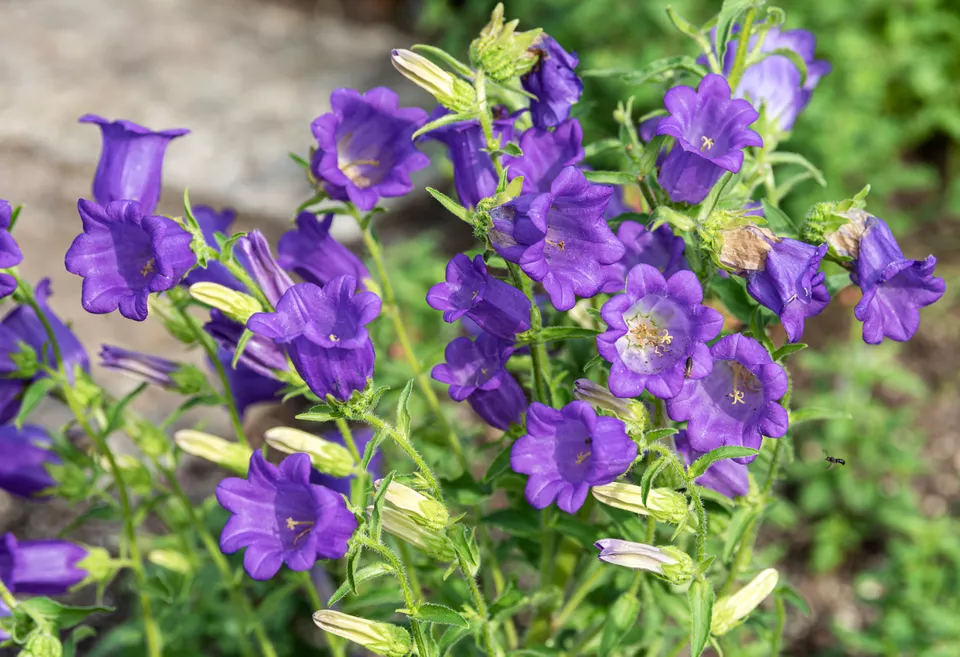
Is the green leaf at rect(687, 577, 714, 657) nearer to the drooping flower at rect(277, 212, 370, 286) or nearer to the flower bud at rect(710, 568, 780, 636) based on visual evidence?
the flower bud at rect(710, 568, 780, 636)

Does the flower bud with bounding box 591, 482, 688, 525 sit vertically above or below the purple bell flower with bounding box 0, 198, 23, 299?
below

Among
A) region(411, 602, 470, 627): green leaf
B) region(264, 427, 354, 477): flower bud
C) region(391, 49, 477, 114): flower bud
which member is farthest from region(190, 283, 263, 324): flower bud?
region(411, 602, 470, 627): green leaf

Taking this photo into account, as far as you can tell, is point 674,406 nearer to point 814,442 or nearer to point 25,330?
point 25,330

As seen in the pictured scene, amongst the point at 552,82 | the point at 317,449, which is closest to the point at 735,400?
the point at 552,82

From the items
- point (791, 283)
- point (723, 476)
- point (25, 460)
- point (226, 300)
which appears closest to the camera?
point (791, 283)

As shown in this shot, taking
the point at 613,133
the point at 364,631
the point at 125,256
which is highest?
the point at 125,256

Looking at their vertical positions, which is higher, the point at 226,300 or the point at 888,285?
the point at 888,285

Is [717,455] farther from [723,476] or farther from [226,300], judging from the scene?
[226,300]
